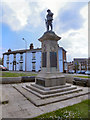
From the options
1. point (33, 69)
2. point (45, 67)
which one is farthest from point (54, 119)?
point (33, 69)

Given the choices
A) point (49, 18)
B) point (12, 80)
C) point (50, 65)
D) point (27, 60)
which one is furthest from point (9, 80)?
Answer: point (27, 60)

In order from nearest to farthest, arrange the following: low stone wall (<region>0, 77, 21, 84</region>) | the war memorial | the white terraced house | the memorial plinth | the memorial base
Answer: the war memorial
the memorial base
the memorial plinth
low stone wall (<region>0, 77, 21, 84</region>)
the white terraced house

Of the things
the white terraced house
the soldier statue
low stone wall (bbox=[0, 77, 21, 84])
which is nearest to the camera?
the soldier statue

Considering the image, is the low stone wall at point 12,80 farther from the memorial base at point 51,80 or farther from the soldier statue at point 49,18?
the soldier statue at point 49,18

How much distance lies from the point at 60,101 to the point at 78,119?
5.28 ft

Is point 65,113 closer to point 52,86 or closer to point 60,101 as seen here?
point 60,101

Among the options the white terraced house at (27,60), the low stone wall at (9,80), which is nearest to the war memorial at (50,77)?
the low stone wall at (9,80)

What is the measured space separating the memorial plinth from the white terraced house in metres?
20.0

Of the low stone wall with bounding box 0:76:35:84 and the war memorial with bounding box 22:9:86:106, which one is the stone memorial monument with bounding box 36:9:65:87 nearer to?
the war memorial with bounding box 22:9:86:106

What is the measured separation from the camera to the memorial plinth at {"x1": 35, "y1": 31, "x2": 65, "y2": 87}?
568cm

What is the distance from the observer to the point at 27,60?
1136 inches

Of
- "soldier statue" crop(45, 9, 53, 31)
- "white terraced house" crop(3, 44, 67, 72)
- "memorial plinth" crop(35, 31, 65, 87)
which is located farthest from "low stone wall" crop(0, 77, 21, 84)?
"white terraced house" crop(3, 44, 67, 72)

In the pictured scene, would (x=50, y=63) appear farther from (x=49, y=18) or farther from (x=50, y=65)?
(x=49, y=18)

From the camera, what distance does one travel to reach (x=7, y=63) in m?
32.8
